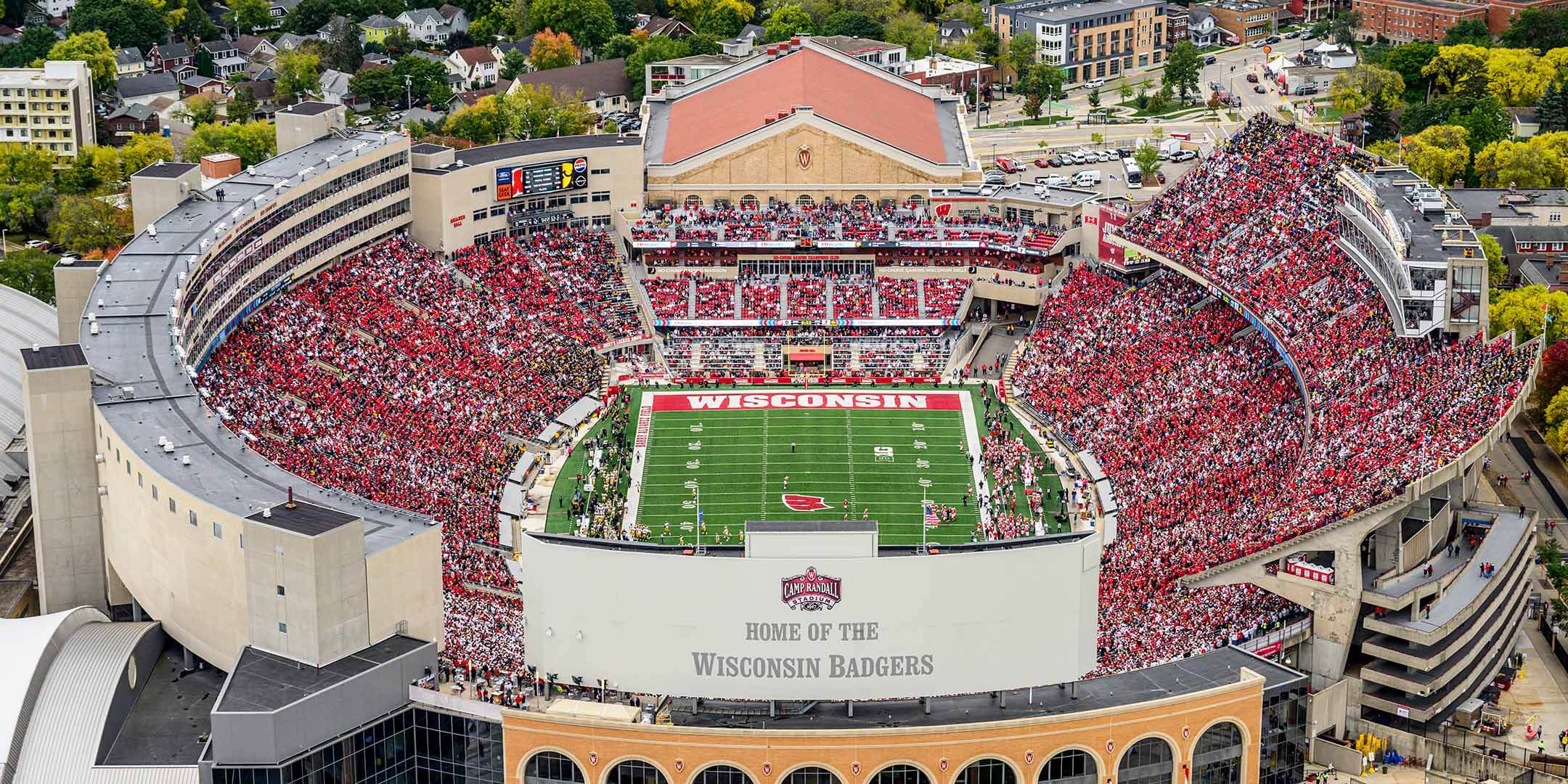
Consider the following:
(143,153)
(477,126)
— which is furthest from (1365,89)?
(143,153)

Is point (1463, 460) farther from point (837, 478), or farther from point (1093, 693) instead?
point (837, 478)

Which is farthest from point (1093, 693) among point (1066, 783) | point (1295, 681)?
point (1295, 681)

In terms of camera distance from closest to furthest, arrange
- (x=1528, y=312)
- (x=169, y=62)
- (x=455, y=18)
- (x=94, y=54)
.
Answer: (x=1528, y=312) → (x=94, y=54) → (x=169, y=62) → (x=455, y=18)

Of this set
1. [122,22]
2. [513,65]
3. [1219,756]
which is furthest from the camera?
[122,22]

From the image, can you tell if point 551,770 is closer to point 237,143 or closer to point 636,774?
point 636,774

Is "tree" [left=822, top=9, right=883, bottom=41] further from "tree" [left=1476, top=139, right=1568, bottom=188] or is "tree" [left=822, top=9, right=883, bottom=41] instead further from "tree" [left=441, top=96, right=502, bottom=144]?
"tree" [left=1476, top=139, right=1568, bottom=188]

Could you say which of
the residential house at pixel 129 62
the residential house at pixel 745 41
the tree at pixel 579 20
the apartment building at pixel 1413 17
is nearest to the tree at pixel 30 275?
the residential house at pixel 129 62

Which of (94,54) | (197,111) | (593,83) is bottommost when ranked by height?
(197,111)

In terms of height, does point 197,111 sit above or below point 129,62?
below
